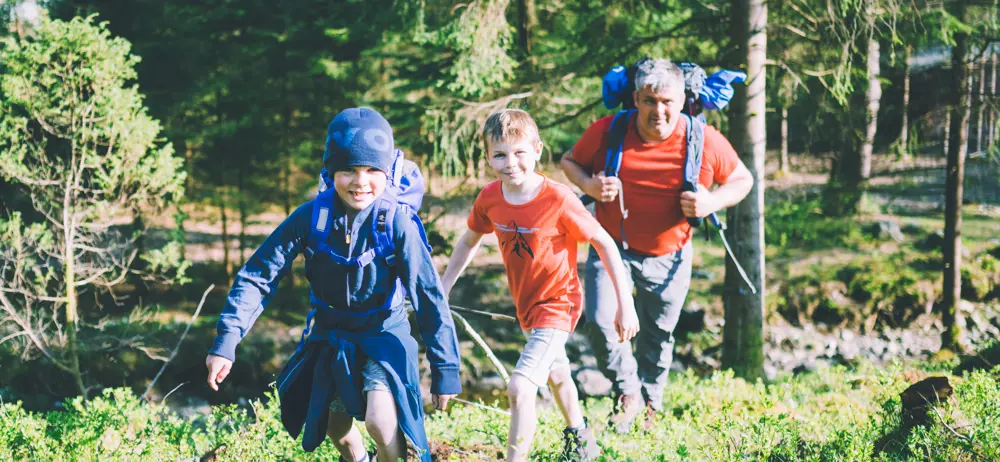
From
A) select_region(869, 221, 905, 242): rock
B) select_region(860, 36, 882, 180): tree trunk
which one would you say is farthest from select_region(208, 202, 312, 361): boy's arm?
select_region(869, 221, 905, 242): rock

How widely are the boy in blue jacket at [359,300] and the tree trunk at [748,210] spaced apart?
208 inches

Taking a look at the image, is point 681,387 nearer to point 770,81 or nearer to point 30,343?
point 770,81

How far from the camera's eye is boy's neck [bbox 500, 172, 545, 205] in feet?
12.5

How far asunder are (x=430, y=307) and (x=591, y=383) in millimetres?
8836

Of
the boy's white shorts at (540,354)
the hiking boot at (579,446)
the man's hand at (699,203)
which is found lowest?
the hiking boot at (579,446)

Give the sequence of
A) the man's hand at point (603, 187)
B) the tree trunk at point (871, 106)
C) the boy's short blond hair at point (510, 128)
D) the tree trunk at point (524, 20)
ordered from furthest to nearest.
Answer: the tree trunk at point (524, 20) → the tree trunk at point (871, 106) → the man's hand at point (603, 187) → the boy's short blond hair at point (510, 128)

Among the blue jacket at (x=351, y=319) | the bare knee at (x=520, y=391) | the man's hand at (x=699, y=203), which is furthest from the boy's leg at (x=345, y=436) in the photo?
the man's hand at (x=699, y=203)

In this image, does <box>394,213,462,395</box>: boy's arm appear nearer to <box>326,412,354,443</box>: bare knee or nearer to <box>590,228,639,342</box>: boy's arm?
<box>326,412,354,443</box>: bare knee

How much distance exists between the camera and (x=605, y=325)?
4.65m

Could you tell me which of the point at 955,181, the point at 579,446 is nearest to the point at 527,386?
the point at 579,446

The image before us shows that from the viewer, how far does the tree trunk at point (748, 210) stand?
7680mm

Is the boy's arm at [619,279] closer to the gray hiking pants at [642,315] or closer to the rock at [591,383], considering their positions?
the gray hiking pants at [642,315]

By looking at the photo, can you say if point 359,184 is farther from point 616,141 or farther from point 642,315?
point 642,315

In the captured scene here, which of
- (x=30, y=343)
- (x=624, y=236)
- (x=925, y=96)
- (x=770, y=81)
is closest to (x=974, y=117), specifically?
(x=925, y=96)
